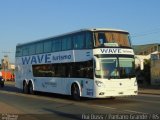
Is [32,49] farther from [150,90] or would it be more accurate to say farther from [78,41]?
[150,90]

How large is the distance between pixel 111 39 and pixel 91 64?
5.91 feet

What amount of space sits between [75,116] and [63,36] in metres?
→ 11.1

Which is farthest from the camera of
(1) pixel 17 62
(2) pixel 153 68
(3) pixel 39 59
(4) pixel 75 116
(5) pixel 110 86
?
(2) pixel 153 68

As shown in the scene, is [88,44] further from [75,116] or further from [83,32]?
Answer: [75,116]

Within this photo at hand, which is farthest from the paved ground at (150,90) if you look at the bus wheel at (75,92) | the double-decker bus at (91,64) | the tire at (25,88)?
the bus wheel at (75,92)

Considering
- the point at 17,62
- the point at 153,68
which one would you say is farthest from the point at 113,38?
the point at 153,68

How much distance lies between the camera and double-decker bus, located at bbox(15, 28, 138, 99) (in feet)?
76.0

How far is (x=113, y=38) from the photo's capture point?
2414cm

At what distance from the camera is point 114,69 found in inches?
916

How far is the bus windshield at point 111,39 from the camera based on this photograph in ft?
78.0

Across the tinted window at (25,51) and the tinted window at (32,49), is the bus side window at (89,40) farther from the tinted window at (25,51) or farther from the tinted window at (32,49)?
the tinted window at (25,51)

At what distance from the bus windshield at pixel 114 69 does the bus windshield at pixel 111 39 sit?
3.08 feet

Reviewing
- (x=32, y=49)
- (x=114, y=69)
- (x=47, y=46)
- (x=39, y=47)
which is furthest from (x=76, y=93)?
(x=32, y=49)

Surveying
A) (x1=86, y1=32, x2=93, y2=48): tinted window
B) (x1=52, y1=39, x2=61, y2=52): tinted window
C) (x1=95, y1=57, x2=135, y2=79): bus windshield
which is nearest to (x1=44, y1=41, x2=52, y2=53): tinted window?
(x1=52, y1=39, x2=61, y2=52): tinted window
